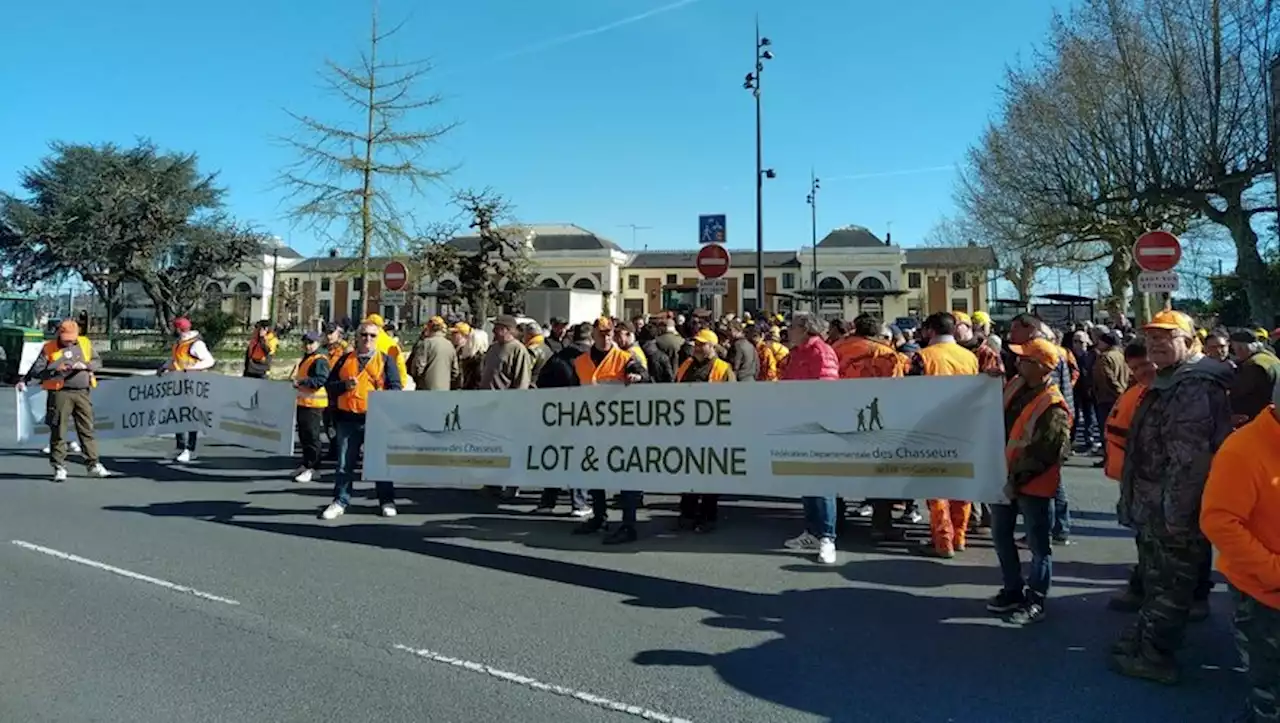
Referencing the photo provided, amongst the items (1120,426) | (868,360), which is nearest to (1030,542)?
(1120,426)

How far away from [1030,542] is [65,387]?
10378 mm

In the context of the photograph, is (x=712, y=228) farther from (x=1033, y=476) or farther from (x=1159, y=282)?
(x=1033, y=476)

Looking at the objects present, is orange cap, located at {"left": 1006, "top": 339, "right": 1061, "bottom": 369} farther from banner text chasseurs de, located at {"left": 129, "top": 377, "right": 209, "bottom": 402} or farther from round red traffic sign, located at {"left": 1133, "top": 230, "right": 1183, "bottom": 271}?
banner text chasseurs de, located at {"left": 129, "top": 377, "right": 209, "bottom": 402}

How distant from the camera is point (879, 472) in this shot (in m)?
5.75

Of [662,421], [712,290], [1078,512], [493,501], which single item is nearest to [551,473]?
[662,421]

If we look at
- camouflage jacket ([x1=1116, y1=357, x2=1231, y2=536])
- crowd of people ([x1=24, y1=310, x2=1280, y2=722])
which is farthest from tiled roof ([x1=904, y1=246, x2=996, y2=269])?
camouflage jacket ([x1=1116, y1=357, x2=1231, y2=536])

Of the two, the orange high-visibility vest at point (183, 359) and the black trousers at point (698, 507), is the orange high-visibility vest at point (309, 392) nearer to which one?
the orange high-visibility vest at point (183, 359)

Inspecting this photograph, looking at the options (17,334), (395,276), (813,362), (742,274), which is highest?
(742,274)

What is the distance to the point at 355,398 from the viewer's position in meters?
8.09

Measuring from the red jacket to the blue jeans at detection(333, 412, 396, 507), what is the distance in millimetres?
4102

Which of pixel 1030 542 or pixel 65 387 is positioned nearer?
pixel 1030 542

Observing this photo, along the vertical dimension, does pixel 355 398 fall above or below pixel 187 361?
below

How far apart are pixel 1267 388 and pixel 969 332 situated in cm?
264

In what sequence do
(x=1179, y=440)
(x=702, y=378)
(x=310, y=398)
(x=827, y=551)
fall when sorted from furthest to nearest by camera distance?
(x=310, y=398), (x=702, y=378), (x=827, y=551), (x=1179, y=440)
